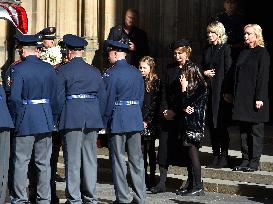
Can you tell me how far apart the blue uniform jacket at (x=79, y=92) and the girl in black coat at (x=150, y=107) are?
1.38 m

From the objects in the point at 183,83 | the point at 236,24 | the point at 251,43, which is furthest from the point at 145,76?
the point at 236,24

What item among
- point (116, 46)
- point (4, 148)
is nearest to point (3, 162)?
point (4, 148)

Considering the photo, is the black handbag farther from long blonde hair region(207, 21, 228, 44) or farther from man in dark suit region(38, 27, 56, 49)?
man in dark suit region(38, 27, 56, 49)

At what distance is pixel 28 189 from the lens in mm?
11039

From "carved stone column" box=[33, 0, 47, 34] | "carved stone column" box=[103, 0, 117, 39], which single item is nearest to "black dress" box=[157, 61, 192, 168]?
"carved stone column" box=[103, 0, 117, 39]

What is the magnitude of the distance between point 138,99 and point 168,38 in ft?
18.9

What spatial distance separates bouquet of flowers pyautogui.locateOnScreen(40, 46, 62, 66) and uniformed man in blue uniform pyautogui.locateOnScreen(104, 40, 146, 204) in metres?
1.67

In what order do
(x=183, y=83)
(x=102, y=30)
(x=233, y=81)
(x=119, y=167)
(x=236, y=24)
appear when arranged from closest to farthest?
(x=119, y=167), (x=183, y=83), (x=233, y=81), (x=236, y=24), (x=102, y=30)

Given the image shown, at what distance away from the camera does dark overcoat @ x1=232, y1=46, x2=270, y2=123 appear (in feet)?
38.4

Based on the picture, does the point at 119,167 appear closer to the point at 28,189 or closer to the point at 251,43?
the point at 28,189

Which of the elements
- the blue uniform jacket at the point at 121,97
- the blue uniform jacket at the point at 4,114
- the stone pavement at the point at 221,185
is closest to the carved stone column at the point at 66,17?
the stone pavement at the point at 221,185

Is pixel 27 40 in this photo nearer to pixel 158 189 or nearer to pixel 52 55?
pixel 52 55

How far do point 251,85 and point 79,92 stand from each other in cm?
251

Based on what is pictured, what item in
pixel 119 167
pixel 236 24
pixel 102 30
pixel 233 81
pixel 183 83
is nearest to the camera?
pixel 119 167
